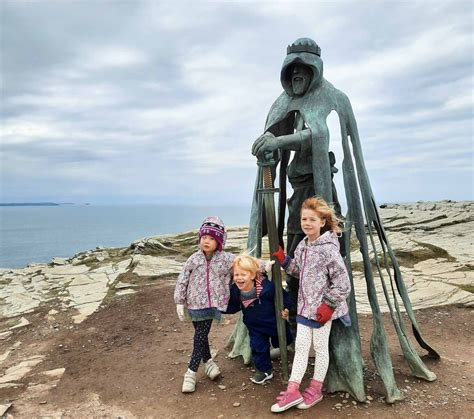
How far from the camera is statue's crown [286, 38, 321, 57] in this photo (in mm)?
4074

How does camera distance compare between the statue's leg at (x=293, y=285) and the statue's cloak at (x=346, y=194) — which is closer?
the statue's cloak at (x=346, y=194)

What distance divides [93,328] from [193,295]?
3220mm

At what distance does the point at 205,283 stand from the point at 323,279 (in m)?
1.16

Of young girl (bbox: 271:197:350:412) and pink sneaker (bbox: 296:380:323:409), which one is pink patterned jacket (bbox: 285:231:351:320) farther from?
pink sneaker (bbox: 296:380:323:409)

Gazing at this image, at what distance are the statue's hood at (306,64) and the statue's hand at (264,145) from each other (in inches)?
31.8

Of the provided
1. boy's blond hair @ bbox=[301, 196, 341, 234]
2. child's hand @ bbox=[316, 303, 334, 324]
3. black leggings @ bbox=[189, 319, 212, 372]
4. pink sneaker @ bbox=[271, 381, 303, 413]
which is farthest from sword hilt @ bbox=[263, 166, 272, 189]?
pink sneaker @ bbox=[271, 381, 303, 413]

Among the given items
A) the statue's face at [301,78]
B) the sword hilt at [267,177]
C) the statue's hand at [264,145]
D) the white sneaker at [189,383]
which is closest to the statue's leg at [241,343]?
the white sneaker at [189,383]

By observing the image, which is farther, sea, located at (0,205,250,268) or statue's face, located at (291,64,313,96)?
sea, located at (0,205,250,268)

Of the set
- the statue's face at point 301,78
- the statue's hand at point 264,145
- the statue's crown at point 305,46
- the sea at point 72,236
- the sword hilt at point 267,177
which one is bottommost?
the sea at point 72,236

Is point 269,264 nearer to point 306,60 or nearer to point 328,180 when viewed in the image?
point 328,180

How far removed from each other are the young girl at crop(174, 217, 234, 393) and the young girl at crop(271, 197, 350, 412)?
78 centimetres

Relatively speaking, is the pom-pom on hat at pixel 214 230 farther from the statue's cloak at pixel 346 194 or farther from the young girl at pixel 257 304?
the statue's cloak at pixel 346 194

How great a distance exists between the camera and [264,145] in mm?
3793

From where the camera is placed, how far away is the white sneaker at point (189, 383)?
13.6ft
